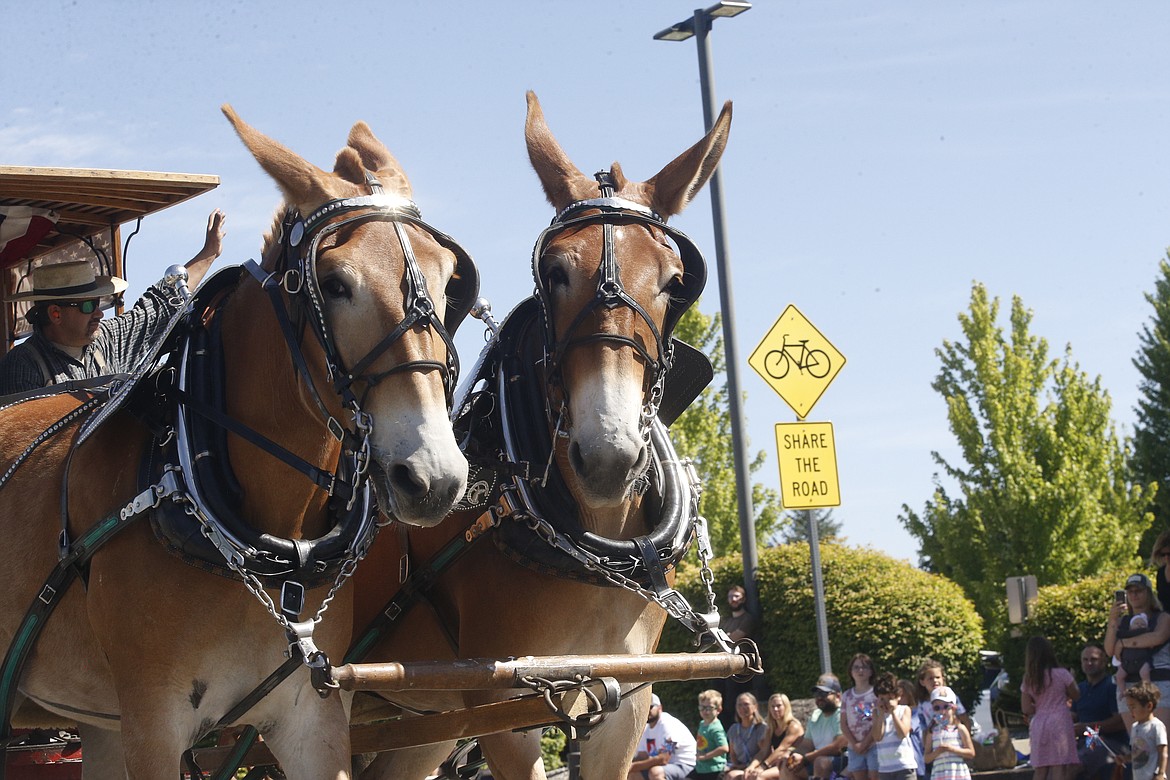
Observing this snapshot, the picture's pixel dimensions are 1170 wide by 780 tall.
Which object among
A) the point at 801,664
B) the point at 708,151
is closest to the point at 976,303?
the point at 801,664

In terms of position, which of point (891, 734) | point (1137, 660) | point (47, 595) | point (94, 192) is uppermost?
point (94, 192)

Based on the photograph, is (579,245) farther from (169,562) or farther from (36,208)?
(36,208)

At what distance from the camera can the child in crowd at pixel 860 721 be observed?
9.79m

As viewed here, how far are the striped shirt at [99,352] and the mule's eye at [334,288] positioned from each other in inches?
63.6

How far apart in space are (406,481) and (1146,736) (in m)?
6.89

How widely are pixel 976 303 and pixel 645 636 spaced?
22.4 meters

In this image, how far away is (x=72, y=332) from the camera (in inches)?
213

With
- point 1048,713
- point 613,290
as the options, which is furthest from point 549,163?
point 1048,713

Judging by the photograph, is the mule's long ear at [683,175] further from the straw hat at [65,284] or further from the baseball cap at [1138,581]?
the baseball cap at [1138,581]

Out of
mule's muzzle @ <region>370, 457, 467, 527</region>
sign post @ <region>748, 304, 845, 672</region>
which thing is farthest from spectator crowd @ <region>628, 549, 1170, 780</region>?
mule's muzzle @ <region>370, 457, 467, 527</region>

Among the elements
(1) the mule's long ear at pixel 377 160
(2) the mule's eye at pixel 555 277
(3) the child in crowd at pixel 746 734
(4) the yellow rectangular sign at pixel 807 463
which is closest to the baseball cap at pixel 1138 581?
(4) the yellow rectangular sign at pixel 807 463

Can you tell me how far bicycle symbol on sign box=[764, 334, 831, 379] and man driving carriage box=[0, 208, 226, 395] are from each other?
219 inches

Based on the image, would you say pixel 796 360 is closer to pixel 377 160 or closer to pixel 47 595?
pixel 377 160

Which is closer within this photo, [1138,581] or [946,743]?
[1138,581]
